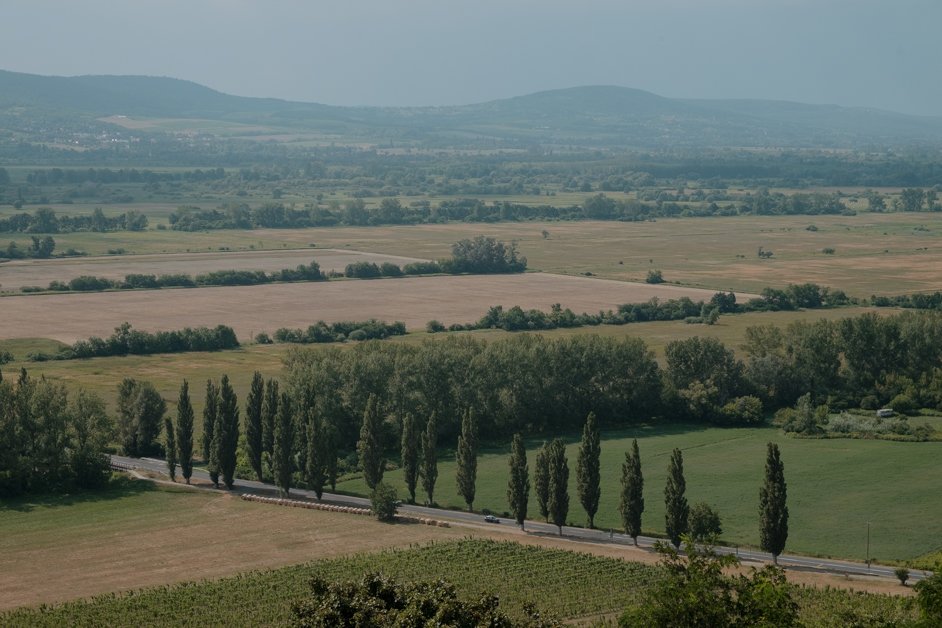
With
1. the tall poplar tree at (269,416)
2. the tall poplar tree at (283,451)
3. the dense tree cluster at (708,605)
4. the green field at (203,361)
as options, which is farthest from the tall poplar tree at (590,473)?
the dense tree cluster at (708,605)

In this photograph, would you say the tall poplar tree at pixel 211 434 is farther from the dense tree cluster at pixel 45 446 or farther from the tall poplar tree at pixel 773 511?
the tall poplar tree at pixel 773 511

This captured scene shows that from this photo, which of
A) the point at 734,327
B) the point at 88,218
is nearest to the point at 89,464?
the point at 734,327

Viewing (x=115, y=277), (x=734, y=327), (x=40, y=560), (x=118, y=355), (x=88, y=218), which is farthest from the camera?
(x=88, y=218)

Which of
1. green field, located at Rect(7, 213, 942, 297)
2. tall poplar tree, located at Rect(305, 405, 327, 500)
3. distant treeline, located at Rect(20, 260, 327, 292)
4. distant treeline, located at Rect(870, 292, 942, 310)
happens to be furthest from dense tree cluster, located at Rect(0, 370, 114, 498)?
green field, located at Rect(7, 213, 942, 297)

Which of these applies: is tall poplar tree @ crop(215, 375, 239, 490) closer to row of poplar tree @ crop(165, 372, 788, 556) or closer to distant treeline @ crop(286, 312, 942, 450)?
row of poplar tree @ crop(165, 372, 788, 556)

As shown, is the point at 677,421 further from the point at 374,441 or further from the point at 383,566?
the point at 383,566

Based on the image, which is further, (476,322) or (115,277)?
(115,277)
